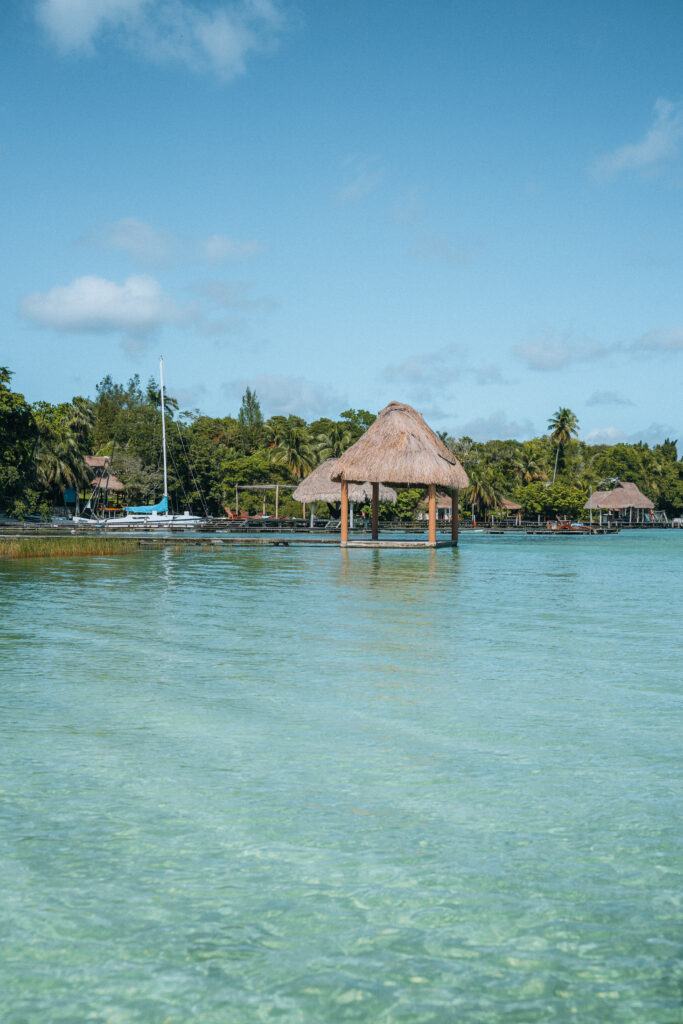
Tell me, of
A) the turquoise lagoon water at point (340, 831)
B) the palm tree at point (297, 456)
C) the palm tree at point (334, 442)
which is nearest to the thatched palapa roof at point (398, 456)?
the turquoise lagoon water at point (340, 831)

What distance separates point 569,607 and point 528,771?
7.97 metres

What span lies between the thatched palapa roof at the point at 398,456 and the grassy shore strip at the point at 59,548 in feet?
22.5

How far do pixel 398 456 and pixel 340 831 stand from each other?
23.3 m

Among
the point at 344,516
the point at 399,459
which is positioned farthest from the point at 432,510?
the point at 344,516

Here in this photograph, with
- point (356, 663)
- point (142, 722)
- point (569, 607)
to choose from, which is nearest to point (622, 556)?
point (569, 607)

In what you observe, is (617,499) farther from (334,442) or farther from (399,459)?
(399,459)

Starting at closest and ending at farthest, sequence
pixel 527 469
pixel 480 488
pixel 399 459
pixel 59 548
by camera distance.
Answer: pixel 59 548
pixel 399 459
pixel 480 488
pixel 527 469

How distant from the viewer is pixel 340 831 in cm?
385

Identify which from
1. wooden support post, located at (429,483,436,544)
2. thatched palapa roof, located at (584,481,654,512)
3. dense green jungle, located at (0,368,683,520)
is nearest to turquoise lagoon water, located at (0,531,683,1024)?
wooden support post, located at (429,483,436,544)

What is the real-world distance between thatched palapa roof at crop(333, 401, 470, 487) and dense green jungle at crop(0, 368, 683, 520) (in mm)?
13300

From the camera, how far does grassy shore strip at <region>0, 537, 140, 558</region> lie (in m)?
23.2

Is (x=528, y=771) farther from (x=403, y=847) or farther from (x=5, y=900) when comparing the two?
(x=5, y=900)

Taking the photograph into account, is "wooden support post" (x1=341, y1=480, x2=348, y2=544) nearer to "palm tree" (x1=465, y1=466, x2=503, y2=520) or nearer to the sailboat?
the sailboat

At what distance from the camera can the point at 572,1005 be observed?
2.57 metres
